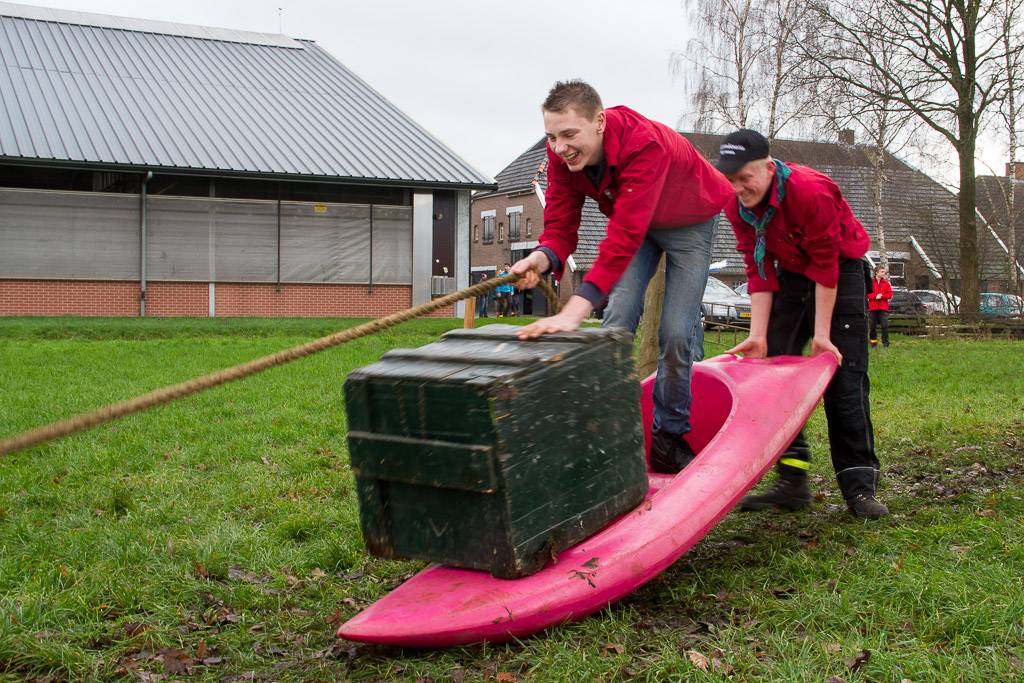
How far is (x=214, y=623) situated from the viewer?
3.32m

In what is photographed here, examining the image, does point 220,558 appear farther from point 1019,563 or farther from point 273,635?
point 1019,563

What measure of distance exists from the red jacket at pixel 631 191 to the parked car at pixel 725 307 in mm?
17076

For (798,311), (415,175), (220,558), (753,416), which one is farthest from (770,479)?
(415,175)

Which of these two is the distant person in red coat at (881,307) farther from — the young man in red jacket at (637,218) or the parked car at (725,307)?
the young man in red jacket at (637,218)

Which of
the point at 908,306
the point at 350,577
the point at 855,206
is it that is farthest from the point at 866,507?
the point at 855,206

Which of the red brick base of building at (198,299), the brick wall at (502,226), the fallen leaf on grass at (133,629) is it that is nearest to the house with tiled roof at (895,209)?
the brick wall at (502,226)

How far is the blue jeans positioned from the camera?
4.17 m

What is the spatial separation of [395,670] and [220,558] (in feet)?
4.34

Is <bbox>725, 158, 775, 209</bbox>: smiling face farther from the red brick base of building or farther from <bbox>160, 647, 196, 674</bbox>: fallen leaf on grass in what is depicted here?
the red brick base of building

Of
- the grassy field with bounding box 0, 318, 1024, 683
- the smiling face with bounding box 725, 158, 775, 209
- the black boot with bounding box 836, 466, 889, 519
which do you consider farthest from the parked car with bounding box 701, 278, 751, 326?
the smiling face with bounding box 725, 158, 775, 209

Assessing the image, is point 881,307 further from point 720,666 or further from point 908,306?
point 720,666

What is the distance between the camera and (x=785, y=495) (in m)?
4.54

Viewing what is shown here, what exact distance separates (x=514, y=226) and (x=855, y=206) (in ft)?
43.6

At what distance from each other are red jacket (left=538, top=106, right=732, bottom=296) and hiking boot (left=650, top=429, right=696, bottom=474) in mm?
882
